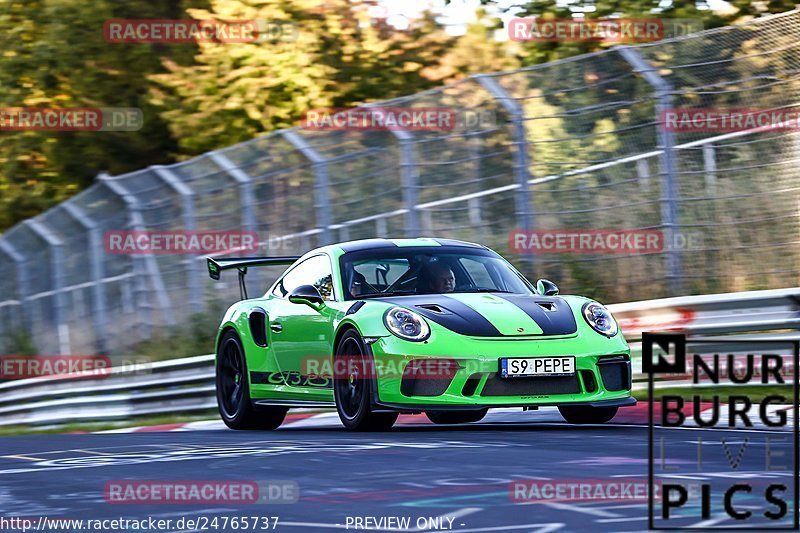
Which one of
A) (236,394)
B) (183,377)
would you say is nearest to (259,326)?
(236,394)

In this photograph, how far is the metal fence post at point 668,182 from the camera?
13438 millimetres

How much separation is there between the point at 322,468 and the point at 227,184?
10.4m

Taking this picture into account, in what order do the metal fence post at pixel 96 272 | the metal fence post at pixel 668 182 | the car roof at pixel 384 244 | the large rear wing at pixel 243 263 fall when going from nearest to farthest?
the car roof at pixel 384 244 < the large rear wing at pixel 243 263 < the metal fence post at pixel 668 182 < the metal fence post at pixel 96 272

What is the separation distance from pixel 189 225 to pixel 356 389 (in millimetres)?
8943

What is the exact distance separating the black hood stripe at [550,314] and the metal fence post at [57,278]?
11751mm

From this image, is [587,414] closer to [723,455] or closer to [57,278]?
[723,455]

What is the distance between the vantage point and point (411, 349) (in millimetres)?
9617

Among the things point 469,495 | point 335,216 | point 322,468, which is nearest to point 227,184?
point 335,216

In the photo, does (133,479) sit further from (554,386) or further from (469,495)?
(554,386)

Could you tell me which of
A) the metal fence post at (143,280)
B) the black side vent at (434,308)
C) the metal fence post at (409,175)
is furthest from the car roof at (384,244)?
the metal fence post at (143,280)

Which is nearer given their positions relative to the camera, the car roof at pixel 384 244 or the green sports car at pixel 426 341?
the green sports car at pixel 426 341

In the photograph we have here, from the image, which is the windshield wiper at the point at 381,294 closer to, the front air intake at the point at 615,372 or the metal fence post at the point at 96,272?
the front air intake at the point at 615,372

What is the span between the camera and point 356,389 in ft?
33.0

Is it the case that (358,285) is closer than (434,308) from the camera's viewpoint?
No
